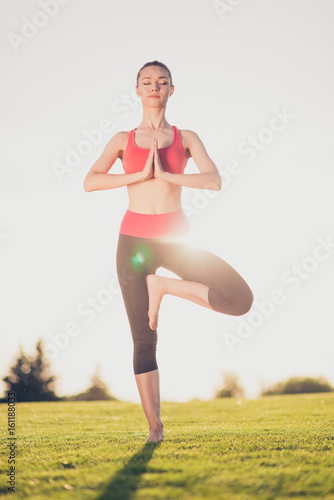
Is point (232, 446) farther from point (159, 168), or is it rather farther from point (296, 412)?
point (296, 412)

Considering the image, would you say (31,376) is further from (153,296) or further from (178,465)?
(178,465)

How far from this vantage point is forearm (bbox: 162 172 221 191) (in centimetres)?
396

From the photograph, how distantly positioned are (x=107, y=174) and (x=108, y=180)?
0.09m

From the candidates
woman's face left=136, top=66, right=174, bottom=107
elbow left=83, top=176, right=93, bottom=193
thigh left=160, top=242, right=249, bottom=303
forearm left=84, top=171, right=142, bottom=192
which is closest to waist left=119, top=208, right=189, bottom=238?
thigh left=160, top=242, right=249, bottom=303

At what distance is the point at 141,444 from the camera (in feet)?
13.1

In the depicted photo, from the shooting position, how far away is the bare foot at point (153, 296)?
4.00 m

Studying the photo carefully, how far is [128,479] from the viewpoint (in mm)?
2820

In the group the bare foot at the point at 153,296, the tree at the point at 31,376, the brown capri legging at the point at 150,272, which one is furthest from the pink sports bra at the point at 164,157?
the tree at the point at 31,376

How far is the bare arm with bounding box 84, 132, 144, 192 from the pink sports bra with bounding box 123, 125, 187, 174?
16cm

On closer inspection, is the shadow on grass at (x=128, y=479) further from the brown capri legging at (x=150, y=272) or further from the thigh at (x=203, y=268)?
the thigh at (x=203, y=268)

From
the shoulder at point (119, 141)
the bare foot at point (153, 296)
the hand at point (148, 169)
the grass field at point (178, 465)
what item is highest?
the shoulder at point (119, 141)

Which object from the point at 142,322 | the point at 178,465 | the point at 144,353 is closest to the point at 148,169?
the point at 142,322

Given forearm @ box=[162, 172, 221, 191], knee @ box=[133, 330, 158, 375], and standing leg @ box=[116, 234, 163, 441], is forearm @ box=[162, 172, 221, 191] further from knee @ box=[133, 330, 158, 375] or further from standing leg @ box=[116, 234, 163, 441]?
knee @ box=[133, 330, 158, 375]

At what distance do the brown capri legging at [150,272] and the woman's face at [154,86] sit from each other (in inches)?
51.3
